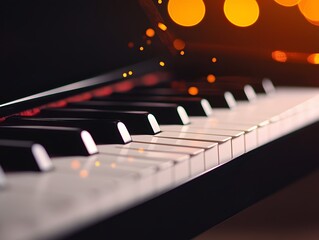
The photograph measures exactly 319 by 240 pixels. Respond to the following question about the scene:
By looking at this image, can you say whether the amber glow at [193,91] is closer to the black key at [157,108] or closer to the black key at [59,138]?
the black key at [157,108]

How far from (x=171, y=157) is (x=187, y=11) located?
0.89m

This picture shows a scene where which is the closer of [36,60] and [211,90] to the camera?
[36,60]

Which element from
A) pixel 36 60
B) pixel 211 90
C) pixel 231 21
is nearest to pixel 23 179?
pixel 36 60

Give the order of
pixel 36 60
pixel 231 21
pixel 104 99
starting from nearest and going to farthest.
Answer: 1. pixel 36 60
2. pixel 104 99
3. pixel 231 21

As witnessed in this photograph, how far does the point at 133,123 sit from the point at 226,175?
207 mm

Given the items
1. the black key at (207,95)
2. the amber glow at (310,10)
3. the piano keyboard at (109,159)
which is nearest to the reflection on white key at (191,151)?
the piano keyboard at (109,159)

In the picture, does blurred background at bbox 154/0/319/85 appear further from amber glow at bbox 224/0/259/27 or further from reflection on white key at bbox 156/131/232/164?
reflection on white key at bbox 156/131/232/164

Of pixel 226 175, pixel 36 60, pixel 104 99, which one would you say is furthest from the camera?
pixel 104 99

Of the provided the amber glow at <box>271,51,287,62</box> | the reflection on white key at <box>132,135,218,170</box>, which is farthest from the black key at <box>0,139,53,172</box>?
the amber glow at <box>271,51,287,62</box>

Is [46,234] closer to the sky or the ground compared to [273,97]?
closer to the sky

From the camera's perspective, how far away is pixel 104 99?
54.2 inches

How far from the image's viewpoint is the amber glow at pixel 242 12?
1.73 meters

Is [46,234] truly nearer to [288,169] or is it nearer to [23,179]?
[23,179]


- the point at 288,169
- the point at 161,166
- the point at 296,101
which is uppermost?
the point at 161,166
